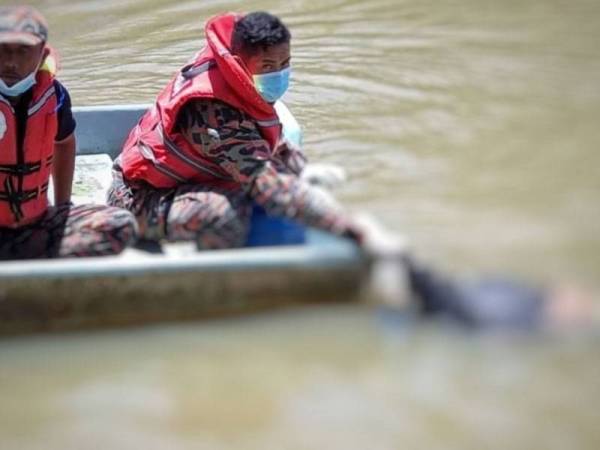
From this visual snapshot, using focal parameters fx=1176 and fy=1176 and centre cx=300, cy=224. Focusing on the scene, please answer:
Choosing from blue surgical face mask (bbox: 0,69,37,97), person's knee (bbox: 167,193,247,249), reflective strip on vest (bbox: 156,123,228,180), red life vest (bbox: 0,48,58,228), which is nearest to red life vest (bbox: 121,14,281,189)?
reflective strip on vest (bbox: 156,123,228,180)

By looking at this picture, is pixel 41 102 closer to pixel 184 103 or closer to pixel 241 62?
pixel 184 103

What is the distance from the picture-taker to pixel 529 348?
2.68 meters

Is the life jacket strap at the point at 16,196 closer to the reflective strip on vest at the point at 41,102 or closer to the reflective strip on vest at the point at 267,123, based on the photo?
the reflective strip on vest at the point at 41,102

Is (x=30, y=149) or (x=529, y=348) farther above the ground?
(x=30, y=149)

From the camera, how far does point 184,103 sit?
3404mm

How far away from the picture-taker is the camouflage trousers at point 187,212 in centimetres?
327

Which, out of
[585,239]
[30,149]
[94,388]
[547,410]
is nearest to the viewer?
[547,410]

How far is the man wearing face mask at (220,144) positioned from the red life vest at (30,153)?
11.7 inches

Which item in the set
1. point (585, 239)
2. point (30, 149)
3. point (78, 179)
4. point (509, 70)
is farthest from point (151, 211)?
point (509, 70)

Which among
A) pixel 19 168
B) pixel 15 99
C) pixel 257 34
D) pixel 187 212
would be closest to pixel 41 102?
pixel 15 99

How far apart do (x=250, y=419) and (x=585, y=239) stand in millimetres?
1027

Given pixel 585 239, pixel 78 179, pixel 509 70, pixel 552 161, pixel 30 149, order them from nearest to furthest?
pixel 585 239, pixel 30 149, pixel 552 161, pixel 78 179, pixel 509 70

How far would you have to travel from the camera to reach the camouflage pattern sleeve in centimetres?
308

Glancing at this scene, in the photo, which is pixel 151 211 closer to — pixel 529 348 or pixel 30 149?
pixel 30 149
